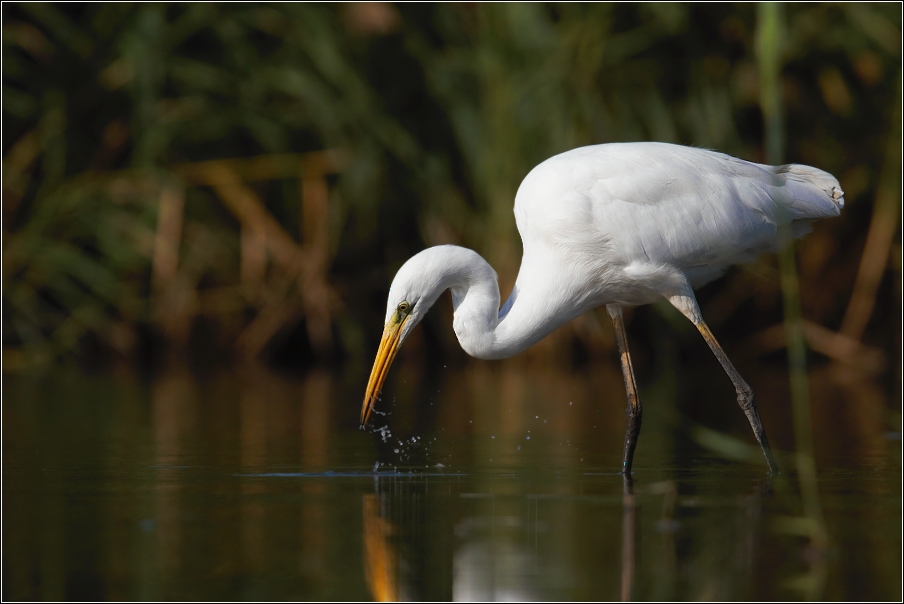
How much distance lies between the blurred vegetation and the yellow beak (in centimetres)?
351

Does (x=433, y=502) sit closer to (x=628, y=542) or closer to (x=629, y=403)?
(x=628, y=542)

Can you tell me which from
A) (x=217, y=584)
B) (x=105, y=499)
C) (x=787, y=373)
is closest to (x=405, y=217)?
(x=787, y=373)

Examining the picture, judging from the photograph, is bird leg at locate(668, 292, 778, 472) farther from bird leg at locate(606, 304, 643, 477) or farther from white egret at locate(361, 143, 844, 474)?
bird leg at locate(606, 304, 643, 477)

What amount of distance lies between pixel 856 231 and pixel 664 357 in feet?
5.63

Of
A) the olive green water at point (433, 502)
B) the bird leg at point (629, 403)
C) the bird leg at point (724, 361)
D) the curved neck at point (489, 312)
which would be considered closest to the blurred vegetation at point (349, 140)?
the olive green water at point (433, 502)

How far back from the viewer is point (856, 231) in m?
9.10

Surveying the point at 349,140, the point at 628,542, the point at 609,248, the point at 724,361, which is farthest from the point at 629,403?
the point at 349,140

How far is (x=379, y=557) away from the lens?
3.21 metres

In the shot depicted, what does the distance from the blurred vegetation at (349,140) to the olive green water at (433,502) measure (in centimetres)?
192

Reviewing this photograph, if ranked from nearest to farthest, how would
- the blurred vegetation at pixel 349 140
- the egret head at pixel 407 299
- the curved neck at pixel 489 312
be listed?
the egret head at pixel 407 299 < the curved neck at pixel 489 312 < the blurred vegetation at pixel 349 140

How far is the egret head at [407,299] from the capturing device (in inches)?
180

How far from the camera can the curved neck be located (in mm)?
4727

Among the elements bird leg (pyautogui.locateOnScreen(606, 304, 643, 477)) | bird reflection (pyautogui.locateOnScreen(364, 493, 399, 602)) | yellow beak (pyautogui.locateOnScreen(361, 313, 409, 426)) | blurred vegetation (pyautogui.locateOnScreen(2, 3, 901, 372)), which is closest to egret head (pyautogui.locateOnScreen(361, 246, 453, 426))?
yellow beak (pyautogui.locateOnScreen(361, 313, 409, 426))

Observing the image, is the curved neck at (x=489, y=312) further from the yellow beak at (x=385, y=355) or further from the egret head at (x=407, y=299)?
the yellow beak at (x=385, y=355)
